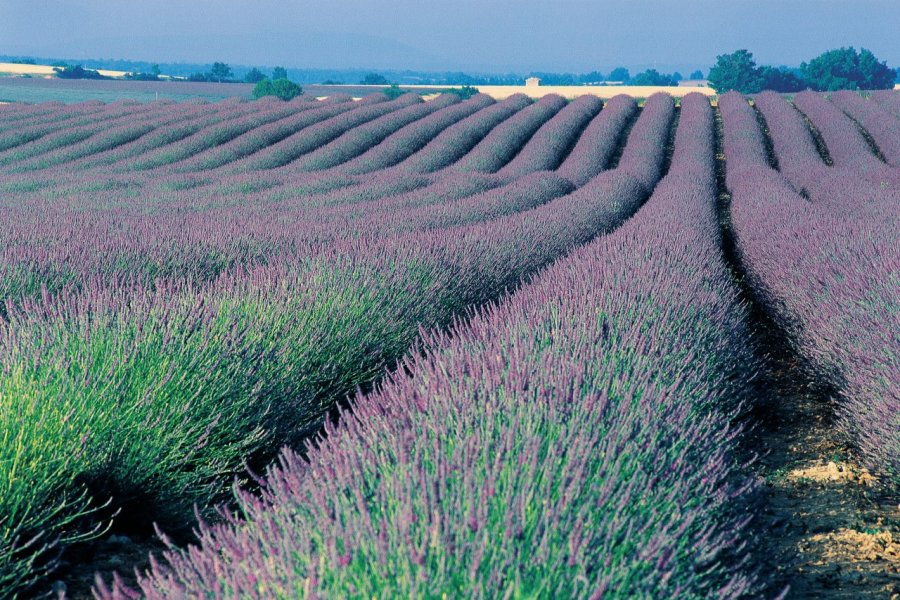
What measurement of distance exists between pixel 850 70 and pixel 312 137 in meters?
54.7

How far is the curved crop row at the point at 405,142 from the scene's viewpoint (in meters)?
16.3

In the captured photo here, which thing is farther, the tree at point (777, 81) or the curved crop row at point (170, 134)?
the tree at point (777, 81)

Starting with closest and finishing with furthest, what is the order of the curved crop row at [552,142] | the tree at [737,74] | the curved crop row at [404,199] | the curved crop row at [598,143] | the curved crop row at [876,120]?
the curved crop row at [404,199]
the curved crop row at [598,143]
the curved crop row at [552,142]
the curved crop row at [876,120]
the tree at [737,74]

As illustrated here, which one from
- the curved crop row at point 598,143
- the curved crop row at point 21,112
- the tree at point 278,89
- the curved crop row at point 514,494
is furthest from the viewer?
the tree at point 278,89

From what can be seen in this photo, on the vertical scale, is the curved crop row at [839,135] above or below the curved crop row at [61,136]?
above

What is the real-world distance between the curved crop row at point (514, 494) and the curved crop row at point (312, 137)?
14.5 metres

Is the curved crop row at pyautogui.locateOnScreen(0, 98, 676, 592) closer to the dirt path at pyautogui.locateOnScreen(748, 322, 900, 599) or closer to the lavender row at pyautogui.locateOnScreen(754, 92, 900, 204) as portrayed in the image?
the dirt path at pyautogui.locateOnScreen(748, 322, 900, 599)

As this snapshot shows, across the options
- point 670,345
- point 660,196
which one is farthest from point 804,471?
point 660,196

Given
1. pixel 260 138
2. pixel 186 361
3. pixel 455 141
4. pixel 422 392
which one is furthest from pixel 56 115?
pixel 422 392

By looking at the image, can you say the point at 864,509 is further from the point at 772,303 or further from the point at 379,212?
the point at 379,212

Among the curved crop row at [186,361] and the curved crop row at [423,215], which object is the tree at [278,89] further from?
the curved crop row at [186,361]

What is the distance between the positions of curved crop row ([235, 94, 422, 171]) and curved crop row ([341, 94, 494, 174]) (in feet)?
5.12

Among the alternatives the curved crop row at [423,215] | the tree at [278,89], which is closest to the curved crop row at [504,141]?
the curved crop row at [423,215]

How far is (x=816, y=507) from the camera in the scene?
9.91ft
